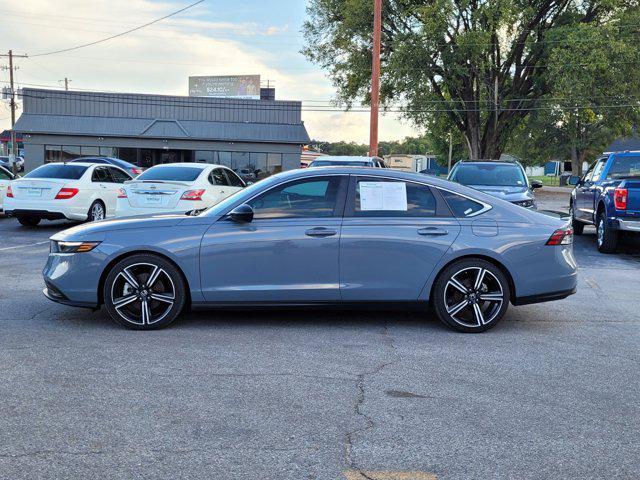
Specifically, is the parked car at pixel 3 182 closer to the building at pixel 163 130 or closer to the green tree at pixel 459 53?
the green tree at pixel 459 53

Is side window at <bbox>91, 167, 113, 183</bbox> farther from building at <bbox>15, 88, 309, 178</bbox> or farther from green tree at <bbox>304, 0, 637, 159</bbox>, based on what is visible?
building at <bbox>15, 88, 309, 178</bbox>

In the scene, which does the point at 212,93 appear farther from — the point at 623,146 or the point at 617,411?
the point at 617,411

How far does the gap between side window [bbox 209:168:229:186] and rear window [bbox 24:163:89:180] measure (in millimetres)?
3521

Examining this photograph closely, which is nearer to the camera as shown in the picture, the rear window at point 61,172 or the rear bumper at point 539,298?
the rear bumper at point 539,298

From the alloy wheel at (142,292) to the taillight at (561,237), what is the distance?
3.54 meters

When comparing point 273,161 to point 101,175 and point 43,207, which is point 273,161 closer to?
point 101,175

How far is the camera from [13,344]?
19.1 ft

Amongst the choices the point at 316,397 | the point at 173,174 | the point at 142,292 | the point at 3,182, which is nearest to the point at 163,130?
the point at 3,182

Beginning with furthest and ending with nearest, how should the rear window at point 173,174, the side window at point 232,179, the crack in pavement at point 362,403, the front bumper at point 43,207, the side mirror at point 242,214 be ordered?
the front bumper at point 43,207 → the side window at point 232,179 → the rear window at point 173,174 → the side mirror at point 242,214 → the crack in pavement at point 362,403

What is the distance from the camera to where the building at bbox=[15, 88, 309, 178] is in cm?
4894

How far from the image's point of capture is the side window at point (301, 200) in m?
6.50

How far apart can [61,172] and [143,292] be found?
425 inches

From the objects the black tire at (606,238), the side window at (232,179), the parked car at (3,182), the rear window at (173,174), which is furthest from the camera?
the parked car at (3,182)

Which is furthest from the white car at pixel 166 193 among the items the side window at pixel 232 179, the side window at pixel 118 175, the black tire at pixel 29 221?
the black tire at pixel 29 221
